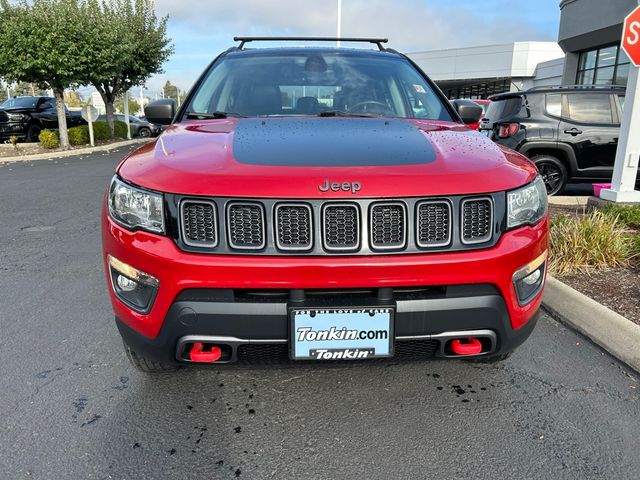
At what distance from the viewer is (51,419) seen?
227cm

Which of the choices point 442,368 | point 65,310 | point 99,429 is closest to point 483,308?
point 442,368

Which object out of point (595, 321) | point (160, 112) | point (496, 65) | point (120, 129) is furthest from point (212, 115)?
point (496, 65)

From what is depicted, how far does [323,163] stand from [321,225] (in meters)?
0.25

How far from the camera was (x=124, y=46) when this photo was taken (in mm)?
19156

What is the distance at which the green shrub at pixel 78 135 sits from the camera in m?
18.5

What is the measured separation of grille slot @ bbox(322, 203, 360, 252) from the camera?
6.22ft

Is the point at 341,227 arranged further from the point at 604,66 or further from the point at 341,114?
the point at 604,66

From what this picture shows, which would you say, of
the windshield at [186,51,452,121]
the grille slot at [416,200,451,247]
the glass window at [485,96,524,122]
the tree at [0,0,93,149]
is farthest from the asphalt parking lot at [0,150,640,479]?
the tree at [0,0,93,149]

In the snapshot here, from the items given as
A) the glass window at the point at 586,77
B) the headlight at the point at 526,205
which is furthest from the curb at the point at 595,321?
the glass window at the point at 586,77

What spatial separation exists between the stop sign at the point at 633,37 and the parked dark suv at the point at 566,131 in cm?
173

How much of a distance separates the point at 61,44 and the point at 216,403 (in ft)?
55.6

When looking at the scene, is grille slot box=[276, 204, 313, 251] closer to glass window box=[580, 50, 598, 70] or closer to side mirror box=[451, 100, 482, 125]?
side mirror box=[451, 100, 482, 125]

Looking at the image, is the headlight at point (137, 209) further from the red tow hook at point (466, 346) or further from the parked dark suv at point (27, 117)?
the parked dark suv at point (27, 117)

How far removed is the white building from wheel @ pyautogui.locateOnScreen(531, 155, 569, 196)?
23494 mm
